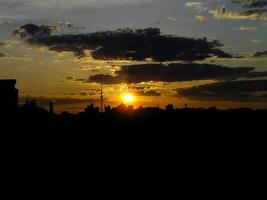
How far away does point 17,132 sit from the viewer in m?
85.1

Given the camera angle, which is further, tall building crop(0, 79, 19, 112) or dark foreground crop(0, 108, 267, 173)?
tall building crop(0, 79, 19, 112)

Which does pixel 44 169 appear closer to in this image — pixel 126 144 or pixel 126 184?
pixel 126 184

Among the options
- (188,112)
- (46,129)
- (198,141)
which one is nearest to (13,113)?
(46,129)

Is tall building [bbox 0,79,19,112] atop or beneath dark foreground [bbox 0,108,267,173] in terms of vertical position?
atop

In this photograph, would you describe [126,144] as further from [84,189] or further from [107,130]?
[84,189]

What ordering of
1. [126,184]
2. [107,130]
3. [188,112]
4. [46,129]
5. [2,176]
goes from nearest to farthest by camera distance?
1. [2,176]
2. [126,184]
3. [46,129]
4. [107,130]
5. [188,112]

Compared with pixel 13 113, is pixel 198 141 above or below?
below

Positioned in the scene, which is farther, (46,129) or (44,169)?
(46,129)

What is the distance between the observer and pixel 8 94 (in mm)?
101562

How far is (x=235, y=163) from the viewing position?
284 feet

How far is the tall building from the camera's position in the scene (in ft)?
321

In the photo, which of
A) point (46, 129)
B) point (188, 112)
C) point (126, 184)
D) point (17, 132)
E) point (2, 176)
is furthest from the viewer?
point (188, 112)

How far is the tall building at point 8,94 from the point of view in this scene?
3853 inches

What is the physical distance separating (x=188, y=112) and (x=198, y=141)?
839 inches
